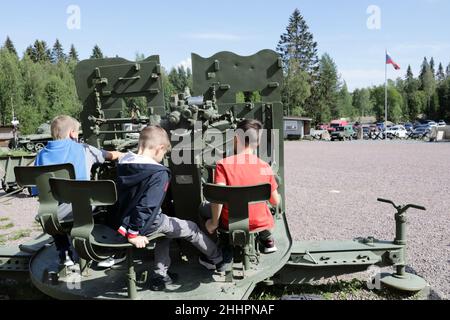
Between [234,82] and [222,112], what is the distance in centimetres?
41

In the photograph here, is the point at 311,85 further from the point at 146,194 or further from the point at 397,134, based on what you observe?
the point at 146,194

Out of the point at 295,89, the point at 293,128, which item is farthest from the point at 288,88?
the point at 293,128

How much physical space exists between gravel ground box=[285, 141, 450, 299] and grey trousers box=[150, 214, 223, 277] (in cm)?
227

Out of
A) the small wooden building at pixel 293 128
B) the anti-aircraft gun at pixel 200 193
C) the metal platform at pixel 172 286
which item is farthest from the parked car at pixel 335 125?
the metal platform at pixel 172 286

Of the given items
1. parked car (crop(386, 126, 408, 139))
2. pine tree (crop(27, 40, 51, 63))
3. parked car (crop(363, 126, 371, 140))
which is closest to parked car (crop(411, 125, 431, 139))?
parked car (crop(386, 126, 408, 139))

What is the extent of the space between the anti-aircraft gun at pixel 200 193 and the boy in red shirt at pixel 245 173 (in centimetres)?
20

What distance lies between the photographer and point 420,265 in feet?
15.6

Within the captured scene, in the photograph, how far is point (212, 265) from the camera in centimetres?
320

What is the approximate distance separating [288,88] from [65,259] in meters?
51.1

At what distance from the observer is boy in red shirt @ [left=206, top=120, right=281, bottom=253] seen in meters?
2.90

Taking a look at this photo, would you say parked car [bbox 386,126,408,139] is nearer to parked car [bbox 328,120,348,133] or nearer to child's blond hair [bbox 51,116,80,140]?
parked car [bbox 328,120,348,133]
